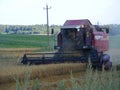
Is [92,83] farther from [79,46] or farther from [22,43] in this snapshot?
[22,43]

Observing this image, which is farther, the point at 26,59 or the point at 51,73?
the point at 26,59

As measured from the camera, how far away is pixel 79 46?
20734mm

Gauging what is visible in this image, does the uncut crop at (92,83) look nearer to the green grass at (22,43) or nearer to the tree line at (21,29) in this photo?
the green grass at (22,43)

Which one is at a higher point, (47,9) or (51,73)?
(47,9)

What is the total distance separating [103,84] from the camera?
5102 millimetres

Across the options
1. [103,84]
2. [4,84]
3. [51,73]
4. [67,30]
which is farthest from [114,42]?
[103,84]

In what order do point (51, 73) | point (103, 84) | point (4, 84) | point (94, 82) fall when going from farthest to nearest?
point (51, 73)
point (4, 84)
point (103, 84)
point (94, 82)

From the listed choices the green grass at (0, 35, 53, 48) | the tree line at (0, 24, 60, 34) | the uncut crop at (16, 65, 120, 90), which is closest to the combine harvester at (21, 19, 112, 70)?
the uncut crop at (16, 65, 120, 90)

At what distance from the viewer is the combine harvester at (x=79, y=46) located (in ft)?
63.9

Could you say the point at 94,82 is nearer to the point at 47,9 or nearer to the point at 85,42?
the point at 85,42

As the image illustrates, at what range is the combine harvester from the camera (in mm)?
19469

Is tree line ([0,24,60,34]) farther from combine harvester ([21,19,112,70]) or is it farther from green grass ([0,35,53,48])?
combine harvester ([21,19,112,70])

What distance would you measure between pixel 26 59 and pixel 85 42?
3479mm

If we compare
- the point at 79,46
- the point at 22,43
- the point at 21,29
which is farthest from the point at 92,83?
the point at 21,29
